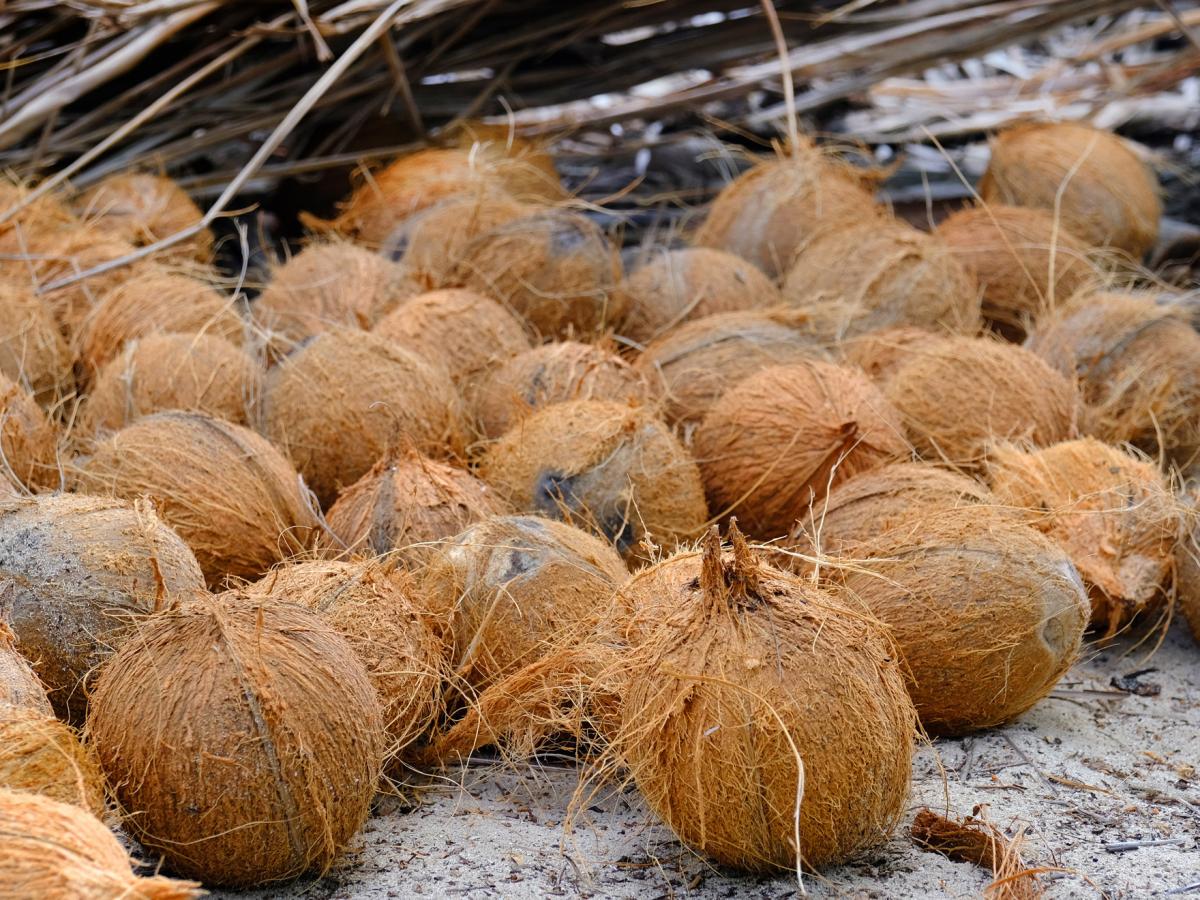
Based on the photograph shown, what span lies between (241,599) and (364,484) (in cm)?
88

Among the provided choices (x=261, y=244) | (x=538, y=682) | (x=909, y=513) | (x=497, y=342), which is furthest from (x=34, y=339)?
(x=909, y=513)

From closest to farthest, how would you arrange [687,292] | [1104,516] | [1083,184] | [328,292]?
[1104,516]
[328,292]
[687,292]
[1083,184]

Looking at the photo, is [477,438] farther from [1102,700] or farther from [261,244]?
[261,244]

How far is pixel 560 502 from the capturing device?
3277mm

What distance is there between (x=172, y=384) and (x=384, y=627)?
133cm

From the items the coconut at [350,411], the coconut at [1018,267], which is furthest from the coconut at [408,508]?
the coconut at [1018,267]

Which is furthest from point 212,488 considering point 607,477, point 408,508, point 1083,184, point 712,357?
point 1083,184

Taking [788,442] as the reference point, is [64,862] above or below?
above

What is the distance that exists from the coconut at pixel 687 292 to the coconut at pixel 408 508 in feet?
4.62

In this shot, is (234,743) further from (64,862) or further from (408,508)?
(408,508)

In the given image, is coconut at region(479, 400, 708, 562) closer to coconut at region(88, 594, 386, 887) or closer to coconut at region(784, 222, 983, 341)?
coconut at region(88, 594, 386, 887)

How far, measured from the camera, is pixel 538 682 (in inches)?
108

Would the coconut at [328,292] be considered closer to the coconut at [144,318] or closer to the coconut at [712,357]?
the coconut at [144,318]

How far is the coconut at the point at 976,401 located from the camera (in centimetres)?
379
